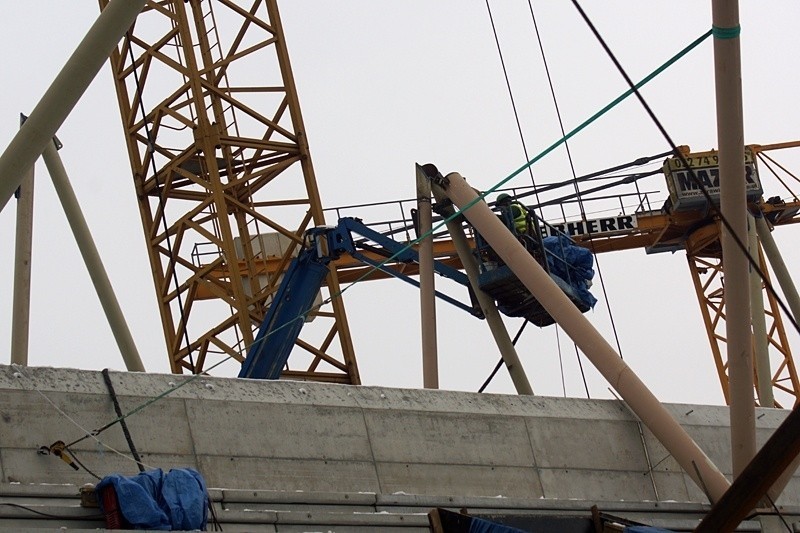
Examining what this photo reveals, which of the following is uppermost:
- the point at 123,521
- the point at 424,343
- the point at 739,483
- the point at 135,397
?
the point at 424,343

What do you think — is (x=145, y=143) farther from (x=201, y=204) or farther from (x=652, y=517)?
(x=652, y=517)

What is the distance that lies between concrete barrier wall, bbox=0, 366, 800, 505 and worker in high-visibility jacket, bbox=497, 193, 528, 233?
5139mm

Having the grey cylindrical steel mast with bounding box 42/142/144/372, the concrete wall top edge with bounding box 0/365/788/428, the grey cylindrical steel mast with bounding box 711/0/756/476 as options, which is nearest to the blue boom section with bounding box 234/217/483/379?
the grey cylindrical steel mast with bounding box 42/142/144/372

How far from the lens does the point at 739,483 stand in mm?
9258

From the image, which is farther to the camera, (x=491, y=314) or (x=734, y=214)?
(x=491, y=314)

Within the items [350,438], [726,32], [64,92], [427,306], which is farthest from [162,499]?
[427,306]

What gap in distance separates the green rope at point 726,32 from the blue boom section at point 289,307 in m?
12.3

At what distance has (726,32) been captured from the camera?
12.6m

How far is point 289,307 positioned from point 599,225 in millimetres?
16733

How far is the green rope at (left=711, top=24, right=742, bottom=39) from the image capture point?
41.4 ft

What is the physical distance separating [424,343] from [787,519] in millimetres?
7341

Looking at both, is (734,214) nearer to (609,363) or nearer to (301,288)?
(609,363)

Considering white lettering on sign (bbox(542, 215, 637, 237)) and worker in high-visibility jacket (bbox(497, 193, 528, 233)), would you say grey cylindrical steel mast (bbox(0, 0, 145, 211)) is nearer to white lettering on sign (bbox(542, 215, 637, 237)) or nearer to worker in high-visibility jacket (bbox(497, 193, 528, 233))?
worker in high-visibility jacket (bbox(497, 193, 528, 233))

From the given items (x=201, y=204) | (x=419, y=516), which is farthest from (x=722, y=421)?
(x=201, y=204)
